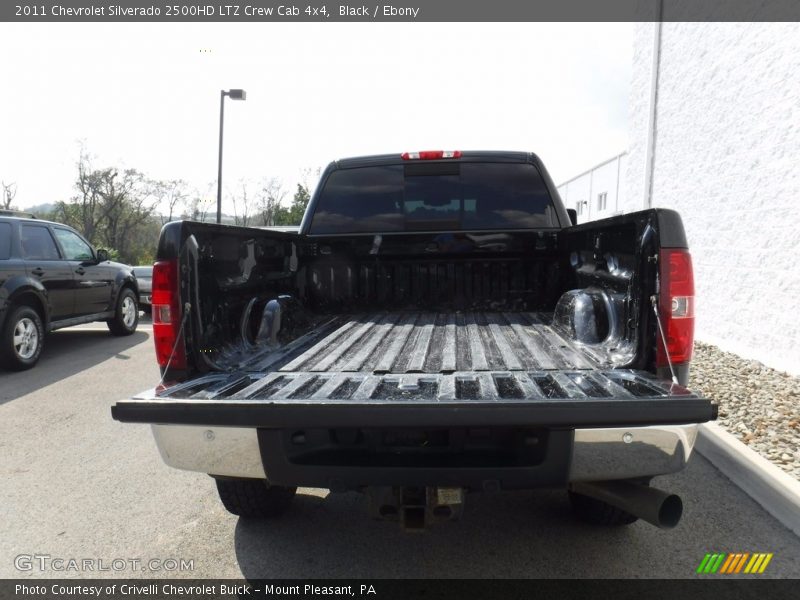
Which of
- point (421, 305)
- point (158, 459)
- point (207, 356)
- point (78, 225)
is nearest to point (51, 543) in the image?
point (158, 459)

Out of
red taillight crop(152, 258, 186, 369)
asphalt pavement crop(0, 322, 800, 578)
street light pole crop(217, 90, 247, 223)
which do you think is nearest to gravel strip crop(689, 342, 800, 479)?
asphalt pavement crop(0, 322, 800, 578)

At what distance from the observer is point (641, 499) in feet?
6.78

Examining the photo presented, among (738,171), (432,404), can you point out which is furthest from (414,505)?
(738,171)

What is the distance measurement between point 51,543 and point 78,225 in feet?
159

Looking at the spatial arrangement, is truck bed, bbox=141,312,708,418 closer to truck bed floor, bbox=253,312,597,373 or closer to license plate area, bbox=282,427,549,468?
truck bed floor, bbox=253,312,597,373

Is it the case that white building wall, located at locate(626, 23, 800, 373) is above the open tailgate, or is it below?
above

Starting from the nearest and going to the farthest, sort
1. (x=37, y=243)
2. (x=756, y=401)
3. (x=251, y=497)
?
(x=251, y=497)
(x=756, y=401)
(x=37, y=243)

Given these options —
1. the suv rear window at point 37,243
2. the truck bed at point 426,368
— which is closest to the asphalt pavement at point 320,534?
the truck bed at point 426,368

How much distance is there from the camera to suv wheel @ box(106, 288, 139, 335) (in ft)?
31.9

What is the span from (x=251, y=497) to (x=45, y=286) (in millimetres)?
6480

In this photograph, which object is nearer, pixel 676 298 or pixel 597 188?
pixel 676 298

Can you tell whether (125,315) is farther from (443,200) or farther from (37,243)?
(443,200)

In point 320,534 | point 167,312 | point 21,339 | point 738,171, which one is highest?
point 738,171

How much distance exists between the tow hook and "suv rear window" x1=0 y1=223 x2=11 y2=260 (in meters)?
7.22
